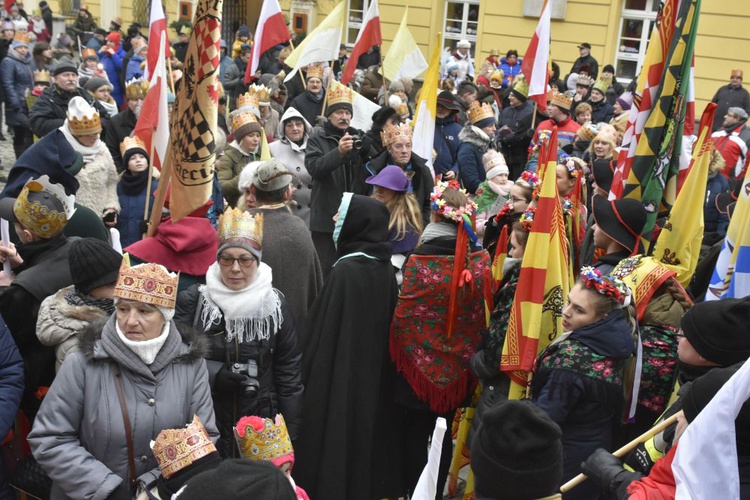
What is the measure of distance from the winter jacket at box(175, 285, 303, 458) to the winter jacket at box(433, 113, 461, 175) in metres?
5.10

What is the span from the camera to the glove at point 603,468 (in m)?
3.11

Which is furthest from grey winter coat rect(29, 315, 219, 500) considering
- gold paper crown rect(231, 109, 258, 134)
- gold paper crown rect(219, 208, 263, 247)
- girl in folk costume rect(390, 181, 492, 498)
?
gold paper crown rect(231, 109, 258, 134)

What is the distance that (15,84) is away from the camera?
43.1ft

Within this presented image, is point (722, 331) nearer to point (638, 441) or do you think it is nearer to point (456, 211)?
point (638, 441)

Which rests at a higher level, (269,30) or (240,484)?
(269,30)

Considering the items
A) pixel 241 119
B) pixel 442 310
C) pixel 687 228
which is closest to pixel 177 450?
pixel 442 310

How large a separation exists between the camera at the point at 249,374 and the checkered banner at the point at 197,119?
3.27 ft

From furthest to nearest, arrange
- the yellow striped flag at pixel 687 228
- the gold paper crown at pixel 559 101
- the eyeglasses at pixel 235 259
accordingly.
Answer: the gold paper crown at pixel 559 101
the yellow striped flag at pixel 687 228
the eyeglasses at pixel 235 259

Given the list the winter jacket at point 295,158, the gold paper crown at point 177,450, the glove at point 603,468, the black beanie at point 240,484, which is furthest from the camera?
the winter jacket at point 295,158

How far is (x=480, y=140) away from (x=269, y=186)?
3.99 meters

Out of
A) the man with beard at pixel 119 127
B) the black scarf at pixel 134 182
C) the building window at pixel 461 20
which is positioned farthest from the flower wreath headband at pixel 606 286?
the building window at pixel 461 20

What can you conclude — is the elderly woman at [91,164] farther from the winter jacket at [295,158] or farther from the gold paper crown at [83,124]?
the winter jacket at [295,158]

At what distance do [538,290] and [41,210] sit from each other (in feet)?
7.99

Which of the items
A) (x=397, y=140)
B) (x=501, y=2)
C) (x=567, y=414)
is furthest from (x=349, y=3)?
(x=567, y=414)
